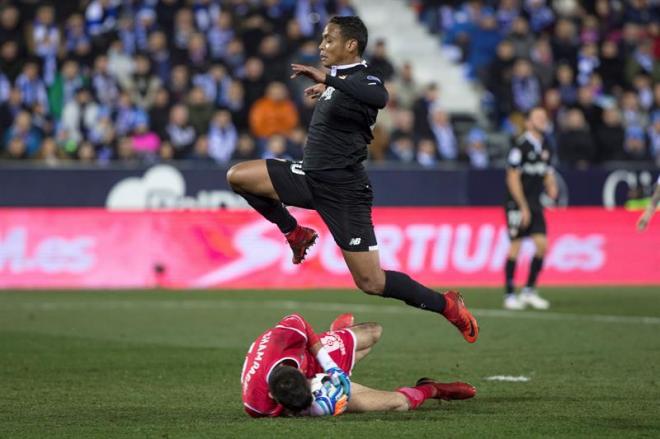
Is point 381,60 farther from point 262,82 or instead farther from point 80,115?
point 80,115

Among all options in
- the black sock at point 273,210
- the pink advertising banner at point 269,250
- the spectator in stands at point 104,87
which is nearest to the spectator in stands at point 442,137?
the pink advertising banner at point 269,250

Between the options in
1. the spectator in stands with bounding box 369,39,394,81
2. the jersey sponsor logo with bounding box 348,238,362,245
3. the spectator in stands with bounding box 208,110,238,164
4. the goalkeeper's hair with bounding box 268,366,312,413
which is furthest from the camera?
the spectator in stands with bounding box 369,39,394,81

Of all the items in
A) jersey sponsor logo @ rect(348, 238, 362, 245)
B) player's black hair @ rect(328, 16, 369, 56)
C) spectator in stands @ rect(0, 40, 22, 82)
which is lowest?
jersey sponsor logo @ rect(348, 238, 362, 245)

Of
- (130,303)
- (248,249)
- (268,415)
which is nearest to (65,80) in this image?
(248,249)

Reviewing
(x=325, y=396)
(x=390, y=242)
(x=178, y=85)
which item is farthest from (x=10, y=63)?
(x=325, y=396)

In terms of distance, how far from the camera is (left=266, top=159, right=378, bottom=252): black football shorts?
9.58m

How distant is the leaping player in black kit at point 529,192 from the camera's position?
17000mm

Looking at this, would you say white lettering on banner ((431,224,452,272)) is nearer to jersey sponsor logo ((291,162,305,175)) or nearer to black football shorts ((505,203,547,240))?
black football shorts ((505,203,547,240))

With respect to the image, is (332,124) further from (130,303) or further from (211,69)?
(211,69)

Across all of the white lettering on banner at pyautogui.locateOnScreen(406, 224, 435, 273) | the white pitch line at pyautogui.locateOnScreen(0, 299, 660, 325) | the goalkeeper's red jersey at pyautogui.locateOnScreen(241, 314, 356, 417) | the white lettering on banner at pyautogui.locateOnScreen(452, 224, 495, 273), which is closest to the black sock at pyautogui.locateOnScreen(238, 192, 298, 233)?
the goalkeeper's red jersey at pyautogui.locateOnScreen(241, 314, 356, 417)

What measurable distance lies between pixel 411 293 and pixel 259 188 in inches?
54.2

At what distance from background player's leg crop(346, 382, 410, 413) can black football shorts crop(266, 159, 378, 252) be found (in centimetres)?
133

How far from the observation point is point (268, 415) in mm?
8367

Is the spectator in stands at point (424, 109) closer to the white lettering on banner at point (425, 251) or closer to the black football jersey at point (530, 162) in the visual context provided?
the white lettering on banner at point (425, 251)
